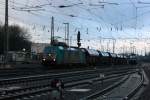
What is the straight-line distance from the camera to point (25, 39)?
14362 centimetres

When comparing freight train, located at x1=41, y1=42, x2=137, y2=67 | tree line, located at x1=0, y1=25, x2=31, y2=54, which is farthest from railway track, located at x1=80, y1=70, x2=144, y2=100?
tree line, located at x1=0, y1=25, x2=31, y2=54

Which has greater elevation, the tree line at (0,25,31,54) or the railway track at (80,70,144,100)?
the tree line at (0,25,31,54)

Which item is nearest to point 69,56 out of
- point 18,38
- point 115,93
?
point 115,93

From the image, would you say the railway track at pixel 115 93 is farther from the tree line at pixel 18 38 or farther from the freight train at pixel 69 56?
the tree line at pixel 18 38

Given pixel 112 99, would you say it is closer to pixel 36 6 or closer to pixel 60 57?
pixel 36 6

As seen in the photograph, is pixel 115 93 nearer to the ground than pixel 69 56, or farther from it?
nearer to the ground

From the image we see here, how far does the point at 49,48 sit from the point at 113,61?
43.1 metres

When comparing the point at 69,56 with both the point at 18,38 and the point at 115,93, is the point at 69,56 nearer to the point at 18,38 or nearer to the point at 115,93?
the point at 115,93

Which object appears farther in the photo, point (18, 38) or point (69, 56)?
point (18, 38)

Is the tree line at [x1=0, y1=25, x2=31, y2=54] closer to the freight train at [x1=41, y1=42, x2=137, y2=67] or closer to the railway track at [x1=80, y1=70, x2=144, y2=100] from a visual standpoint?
the freight train at [x1=41, y1=42, x2=137, y2=67]

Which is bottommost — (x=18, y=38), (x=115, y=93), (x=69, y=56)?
(x=115, y=93)

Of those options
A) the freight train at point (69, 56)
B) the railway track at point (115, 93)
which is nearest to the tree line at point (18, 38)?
the freight train at point (69, 56)

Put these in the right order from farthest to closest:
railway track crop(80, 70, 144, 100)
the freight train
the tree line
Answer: the tree line < the freight train < railway track crop(80, 70, 144, 100)

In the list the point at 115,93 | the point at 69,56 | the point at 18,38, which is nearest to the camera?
the point at 115,93
